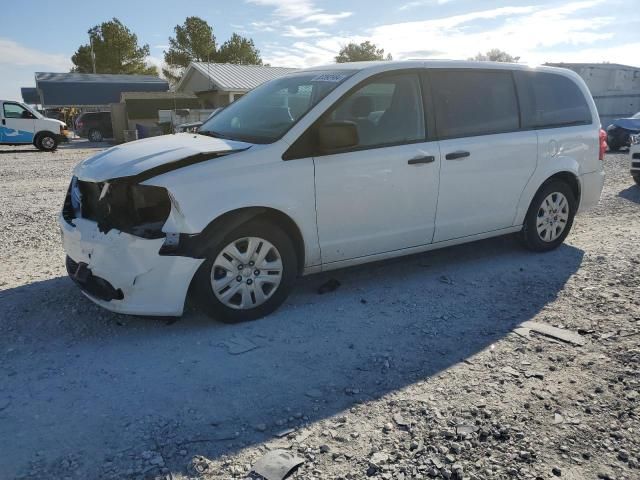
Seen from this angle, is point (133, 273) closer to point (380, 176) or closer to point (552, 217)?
point (380, 176)

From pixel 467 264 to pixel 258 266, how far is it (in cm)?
248

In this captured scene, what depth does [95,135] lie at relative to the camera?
31109mm

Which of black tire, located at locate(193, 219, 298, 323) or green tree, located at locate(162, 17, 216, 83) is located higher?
green tree, located at locate(162, 17, 216, 83)

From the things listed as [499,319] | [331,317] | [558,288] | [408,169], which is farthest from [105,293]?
[558,288]

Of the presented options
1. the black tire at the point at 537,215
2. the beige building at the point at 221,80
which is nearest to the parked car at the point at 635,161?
the black tire at the point at 537,215

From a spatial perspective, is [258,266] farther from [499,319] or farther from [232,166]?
[499,319]

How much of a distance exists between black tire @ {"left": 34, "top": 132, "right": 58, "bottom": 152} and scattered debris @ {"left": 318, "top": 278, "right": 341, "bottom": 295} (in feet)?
67.1

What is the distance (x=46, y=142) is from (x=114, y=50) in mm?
50346

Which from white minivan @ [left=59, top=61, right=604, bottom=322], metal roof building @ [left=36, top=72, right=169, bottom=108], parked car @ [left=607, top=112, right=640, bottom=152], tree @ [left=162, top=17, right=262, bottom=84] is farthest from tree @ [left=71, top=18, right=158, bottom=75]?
white minivan @ [left=59, top=61, right=604, bottom=322]

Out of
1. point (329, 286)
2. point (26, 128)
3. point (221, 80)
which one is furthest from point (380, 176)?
point (221, 80)

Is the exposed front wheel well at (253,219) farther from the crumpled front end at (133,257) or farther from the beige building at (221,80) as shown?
the beige building at (221,80)

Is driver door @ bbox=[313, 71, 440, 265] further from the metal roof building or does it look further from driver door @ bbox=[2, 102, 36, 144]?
the metal roof building

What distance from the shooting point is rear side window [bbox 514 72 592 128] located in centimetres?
544

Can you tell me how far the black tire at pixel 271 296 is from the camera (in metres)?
3.80
